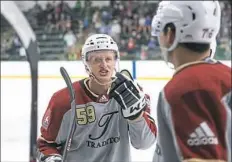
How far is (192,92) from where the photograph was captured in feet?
2.95

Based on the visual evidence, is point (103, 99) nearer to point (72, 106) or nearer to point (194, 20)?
point (72, 106)

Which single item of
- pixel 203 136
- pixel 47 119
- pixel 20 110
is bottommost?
pixel 20 110

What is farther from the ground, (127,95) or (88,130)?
(127,95)

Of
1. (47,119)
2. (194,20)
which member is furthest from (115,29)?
(194,20)

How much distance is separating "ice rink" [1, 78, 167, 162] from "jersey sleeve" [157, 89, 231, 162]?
2247 mm

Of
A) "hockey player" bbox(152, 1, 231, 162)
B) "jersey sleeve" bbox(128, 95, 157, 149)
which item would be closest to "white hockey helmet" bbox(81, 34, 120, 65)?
"jersey sleeve" bbox(128, 95, 157, 149)

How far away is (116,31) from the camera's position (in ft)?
24.3

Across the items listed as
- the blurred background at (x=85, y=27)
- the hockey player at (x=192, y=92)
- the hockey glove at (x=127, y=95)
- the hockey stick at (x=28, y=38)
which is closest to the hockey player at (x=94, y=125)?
the hockey glove at (x=127, y=95)

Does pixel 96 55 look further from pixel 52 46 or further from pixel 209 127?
pixel 52 46

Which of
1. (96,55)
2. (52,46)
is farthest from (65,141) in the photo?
(52,46)

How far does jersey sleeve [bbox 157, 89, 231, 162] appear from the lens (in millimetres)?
892

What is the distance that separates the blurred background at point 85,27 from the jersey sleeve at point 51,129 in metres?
3.41

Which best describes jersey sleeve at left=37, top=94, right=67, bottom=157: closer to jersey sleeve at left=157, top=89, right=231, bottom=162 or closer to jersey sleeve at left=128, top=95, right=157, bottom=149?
jersey sleeve at left=128, top=95, right=157, bottom=149

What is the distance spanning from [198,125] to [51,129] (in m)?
0.81
